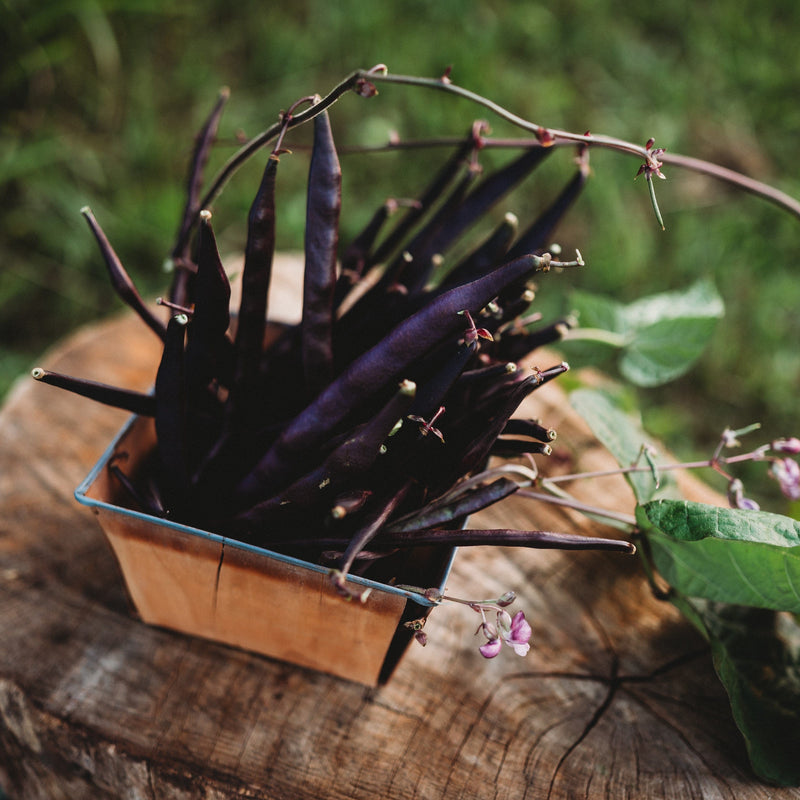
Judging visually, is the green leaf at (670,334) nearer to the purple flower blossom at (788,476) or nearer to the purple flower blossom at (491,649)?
the purple flower blossom at (788,476)

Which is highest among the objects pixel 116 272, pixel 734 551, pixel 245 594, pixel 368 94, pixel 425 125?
pixel 425 125

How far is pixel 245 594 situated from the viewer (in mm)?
740

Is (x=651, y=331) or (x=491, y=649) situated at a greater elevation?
(x=651, y=331)

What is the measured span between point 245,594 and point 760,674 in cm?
56

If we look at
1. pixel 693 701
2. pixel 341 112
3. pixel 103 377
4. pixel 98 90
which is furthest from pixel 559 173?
pixel 693 701

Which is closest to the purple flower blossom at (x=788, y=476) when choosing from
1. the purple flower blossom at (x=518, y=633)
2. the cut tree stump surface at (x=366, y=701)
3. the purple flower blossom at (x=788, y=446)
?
the purple flower blossom at (x=788, y=446)

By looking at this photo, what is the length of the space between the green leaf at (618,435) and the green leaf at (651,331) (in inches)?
4.0

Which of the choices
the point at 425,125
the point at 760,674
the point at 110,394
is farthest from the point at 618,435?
the point at 425,125

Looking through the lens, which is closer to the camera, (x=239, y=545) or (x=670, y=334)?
(x=239, y=545)

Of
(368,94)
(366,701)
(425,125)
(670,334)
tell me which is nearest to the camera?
(368,94)

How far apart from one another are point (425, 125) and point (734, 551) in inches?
65.4

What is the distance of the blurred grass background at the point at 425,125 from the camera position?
1.84 m

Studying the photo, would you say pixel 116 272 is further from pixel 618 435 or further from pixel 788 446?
pixel 788 446

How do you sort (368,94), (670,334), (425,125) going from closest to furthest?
(368,94) < (670,334) < (425,125)
